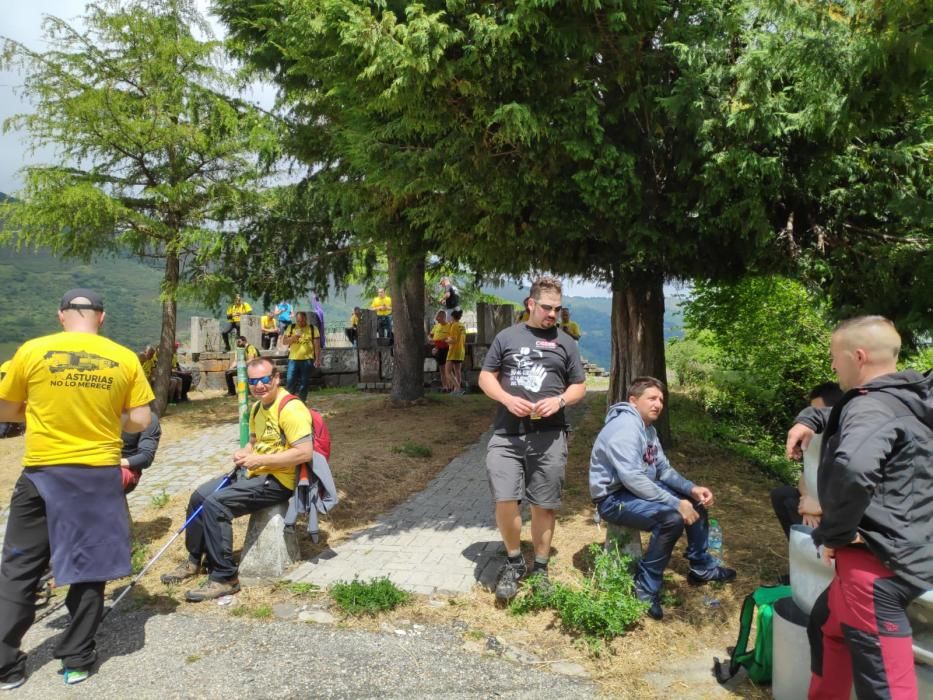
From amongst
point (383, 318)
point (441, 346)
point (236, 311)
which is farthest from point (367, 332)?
point (236, 311)

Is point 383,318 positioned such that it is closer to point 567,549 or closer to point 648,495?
point 567,549

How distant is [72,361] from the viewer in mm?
3322

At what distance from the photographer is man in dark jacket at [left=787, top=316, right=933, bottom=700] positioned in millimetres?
2250

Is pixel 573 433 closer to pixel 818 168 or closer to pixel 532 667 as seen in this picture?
pixel 818 168

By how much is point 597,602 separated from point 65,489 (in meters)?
2.99

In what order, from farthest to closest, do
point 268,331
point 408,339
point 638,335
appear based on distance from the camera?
point 268,331 → point 408,339 → point 638,335

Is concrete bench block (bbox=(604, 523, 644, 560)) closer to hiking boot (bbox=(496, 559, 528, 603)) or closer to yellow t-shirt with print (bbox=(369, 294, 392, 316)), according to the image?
hiking boot (bbox=(496, 559, 528, 603))

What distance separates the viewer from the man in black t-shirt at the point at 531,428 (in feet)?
13.5

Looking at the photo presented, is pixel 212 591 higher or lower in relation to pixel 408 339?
lower

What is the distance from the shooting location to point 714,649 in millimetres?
3555

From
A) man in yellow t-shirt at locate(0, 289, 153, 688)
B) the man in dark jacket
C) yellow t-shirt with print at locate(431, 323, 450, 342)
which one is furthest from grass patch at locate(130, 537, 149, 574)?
yellow t-shirt with print at locate(431, 323, 450, 342)

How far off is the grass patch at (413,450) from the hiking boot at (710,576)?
436 cm

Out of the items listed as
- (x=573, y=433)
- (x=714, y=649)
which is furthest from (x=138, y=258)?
(x=714, y=649)

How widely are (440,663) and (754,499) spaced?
162 inches
